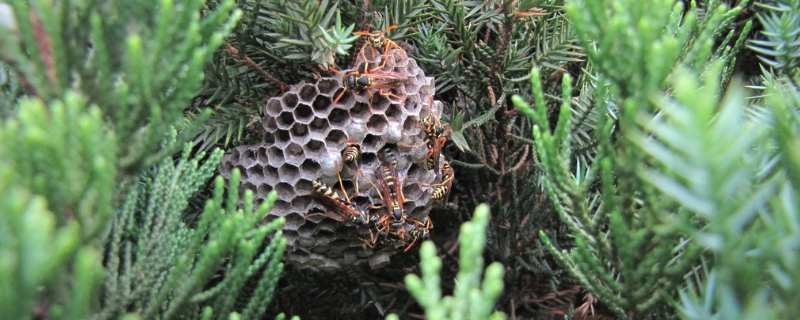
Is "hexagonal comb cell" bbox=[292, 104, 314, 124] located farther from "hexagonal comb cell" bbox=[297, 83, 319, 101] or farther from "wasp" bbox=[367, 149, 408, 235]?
"wasp" bbox=[367, 149, 408, 235]

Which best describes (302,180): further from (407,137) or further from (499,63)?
(499,63)

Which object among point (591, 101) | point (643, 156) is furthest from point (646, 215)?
point (591, 101)

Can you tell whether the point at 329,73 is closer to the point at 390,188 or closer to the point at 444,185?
the point at 390,188

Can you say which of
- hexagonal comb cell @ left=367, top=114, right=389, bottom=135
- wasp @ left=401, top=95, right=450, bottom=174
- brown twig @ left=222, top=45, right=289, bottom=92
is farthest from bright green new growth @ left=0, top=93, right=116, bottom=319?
wasp @ left=401, top=95, right=450, bottom=174

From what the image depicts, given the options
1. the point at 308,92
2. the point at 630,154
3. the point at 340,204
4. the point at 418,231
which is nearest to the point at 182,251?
the point at 340,204

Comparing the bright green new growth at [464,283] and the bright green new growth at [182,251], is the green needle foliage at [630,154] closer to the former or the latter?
the bright green new growth at [464,283]

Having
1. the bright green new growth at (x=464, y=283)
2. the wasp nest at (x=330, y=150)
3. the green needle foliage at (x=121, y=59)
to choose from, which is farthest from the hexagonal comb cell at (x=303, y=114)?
the bright green new growth at (x=464, y=283)
